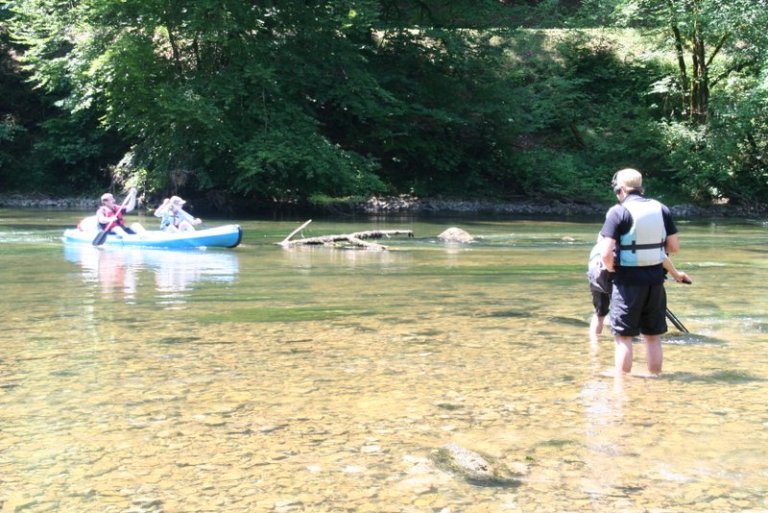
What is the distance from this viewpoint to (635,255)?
19.7 feet

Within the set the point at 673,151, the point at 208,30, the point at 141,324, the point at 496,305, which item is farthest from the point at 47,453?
the point at 673,151

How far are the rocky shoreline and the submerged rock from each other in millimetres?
24457

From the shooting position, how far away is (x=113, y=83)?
2688 cm

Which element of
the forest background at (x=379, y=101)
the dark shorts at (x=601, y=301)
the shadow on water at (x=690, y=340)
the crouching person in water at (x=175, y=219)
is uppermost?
the forest background at (x=379, y=101)

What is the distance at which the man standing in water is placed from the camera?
5988mm

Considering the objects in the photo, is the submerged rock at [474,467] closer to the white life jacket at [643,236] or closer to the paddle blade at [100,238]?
the white life jacket at [643,236]

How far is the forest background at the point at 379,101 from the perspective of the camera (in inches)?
1046

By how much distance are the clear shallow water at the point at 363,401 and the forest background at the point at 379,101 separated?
16.3 meters

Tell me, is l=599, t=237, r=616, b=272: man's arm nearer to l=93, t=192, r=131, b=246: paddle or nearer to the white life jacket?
the white life jacket

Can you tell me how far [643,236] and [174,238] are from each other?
497 inches

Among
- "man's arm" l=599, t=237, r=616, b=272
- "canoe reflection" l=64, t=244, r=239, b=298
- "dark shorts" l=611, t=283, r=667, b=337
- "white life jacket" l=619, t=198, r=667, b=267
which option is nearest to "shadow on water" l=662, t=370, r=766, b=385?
"dark shorts" l=611, t=283, r=667, b=337

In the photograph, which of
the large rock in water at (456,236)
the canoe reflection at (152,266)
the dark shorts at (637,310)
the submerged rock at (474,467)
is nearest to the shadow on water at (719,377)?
the dark shorts at (637,310)

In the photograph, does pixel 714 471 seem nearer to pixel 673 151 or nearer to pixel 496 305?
pixel 496 305

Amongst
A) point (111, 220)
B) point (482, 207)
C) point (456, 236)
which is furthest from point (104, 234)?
point (482, 207)
